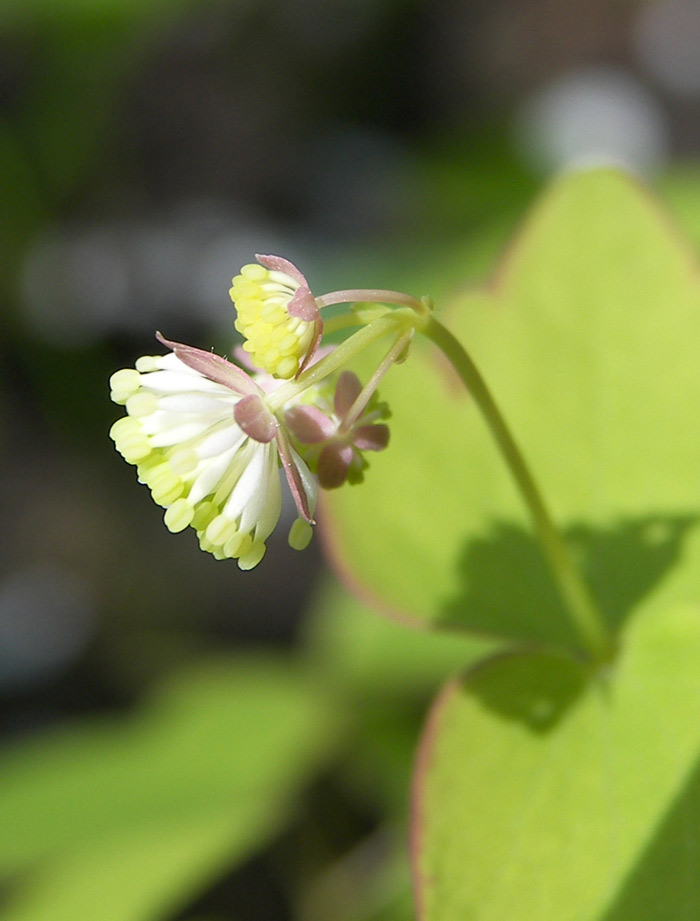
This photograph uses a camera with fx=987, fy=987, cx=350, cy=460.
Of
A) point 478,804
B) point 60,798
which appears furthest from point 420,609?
point 60,798

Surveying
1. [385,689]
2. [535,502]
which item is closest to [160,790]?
[385,689]

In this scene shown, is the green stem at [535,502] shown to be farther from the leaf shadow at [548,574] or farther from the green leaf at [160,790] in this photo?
the green leaf at [160,790]

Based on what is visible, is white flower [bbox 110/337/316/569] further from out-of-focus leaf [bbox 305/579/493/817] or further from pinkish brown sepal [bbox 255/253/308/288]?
out-of-focus leaf [bbox 305/579/493/817]

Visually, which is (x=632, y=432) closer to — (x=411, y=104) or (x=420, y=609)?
(x=420, y=609)

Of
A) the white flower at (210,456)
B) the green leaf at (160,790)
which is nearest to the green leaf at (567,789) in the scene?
the white flower at (210,456)

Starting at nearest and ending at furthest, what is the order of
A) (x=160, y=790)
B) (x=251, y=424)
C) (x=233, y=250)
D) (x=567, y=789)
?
(x=251, y=424) < (x=567, y=789) < (x=160, y=790) < (x=233, y=250)

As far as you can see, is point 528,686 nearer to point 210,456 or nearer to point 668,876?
point 668,876

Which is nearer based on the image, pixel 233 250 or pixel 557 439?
pixel 557 439
